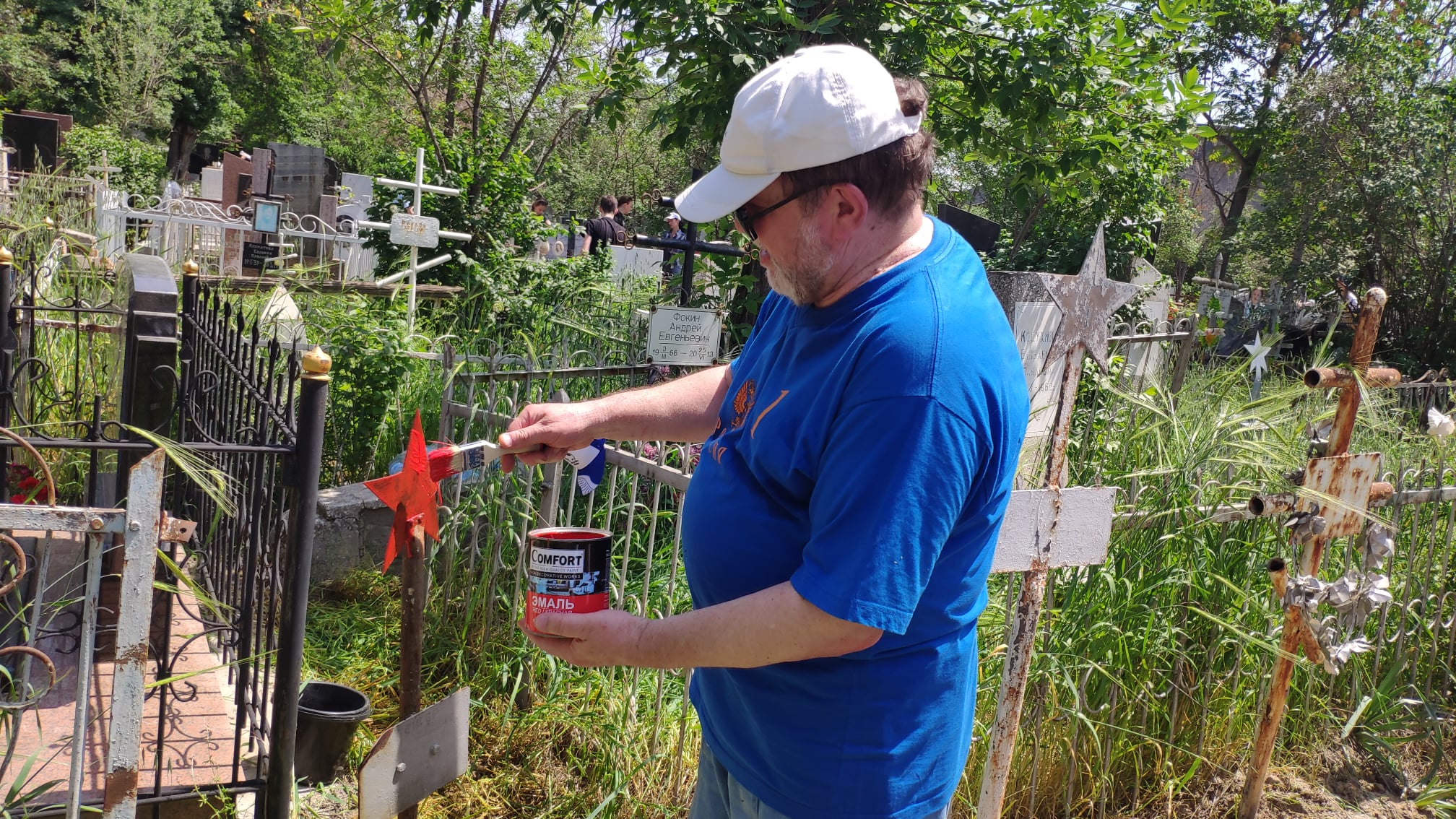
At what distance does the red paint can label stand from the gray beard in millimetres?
480

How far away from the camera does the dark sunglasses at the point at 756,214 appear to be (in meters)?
1.37

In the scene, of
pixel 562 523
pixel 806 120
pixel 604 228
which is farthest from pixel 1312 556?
pixel 604 228

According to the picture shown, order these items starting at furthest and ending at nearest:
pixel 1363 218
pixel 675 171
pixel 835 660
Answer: pixel 675 171 → pixel 1363 218 → pixel 835 660

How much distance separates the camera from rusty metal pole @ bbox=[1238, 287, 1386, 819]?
251 cm

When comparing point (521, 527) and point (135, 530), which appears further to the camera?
point (521, 527)

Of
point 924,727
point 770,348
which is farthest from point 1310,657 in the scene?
point 770,348

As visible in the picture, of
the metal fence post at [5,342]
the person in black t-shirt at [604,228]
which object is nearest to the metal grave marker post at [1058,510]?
the metal fence post at [5,342]

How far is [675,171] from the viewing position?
2600 cm

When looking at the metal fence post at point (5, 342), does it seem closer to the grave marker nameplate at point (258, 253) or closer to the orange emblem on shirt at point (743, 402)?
the orange emblem on shirt at point (743, 402)

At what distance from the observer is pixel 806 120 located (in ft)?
4.35

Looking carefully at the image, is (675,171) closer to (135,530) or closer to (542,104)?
(542,104)

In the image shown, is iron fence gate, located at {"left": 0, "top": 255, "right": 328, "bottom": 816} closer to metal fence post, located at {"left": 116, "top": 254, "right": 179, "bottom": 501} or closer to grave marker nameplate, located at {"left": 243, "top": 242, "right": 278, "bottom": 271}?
metal fence post, located at {"left": 116, "top": 254, "right": 179, "bottom": 501}

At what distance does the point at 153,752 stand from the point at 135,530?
4.43ft

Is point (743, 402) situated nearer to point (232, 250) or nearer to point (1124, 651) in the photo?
point (1124, 651)
